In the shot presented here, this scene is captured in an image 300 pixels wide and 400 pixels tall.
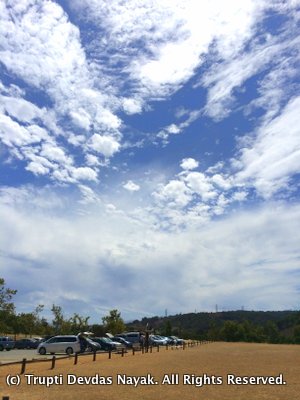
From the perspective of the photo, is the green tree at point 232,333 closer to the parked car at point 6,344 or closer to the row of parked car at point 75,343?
the row of parked car at point 75,343

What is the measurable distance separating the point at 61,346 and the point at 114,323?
45.9 meters

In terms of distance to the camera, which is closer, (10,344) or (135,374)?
(135,374)

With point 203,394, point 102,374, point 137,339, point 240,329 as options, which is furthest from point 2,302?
point 240,329

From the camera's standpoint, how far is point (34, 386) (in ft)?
53.4

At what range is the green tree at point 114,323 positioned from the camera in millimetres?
82312

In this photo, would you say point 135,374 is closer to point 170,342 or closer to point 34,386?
point 34,386

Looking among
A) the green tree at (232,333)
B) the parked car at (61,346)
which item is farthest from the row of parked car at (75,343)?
the green tree at (232,333)

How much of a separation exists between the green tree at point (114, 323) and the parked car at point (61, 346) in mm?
44466

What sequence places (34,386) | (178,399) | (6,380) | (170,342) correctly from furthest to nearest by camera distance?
(170,342)
(6,380)
(34,386)
(178,399)

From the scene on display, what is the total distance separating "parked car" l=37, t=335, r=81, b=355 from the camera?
123 feet

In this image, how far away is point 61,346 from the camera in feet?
124

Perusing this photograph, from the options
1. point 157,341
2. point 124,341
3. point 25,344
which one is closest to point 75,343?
point 124,341

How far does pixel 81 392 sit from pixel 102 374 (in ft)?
18.3

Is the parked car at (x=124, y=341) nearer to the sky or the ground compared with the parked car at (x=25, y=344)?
nearer to the sky
